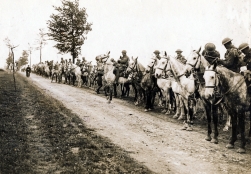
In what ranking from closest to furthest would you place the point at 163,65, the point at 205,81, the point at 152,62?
the point at 205,81 → the point at 163,65 → the point at 152,62

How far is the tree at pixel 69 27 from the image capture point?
38375mm

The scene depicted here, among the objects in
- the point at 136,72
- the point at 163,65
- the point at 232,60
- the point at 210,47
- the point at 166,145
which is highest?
the point at 210,47

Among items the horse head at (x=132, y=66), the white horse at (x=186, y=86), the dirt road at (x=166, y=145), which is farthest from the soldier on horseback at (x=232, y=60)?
the horse head at (x=132, y=66)

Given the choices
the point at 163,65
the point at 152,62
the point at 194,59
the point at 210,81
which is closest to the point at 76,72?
the point at 152,62

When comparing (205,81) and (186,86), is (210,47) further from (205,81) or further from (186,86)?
(186,86)

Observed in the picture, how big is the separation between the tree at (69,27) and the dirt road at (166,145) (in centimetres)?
2873

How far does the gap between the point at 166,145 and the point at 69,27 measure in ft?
112

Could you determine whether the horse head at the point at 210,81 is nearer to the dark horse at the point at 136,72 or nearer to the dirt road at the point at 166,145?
the dirt road at the point at 166,145

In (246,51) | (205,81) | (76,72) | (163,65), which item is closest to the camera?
(205,81)

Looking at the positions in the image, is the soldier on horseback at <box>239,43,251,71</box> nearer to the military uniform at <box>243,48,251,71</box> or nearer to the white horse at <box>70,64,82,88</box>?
the military uniform at <box>243,48,251,71</box>

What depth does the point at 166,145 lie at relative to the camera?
303 inches

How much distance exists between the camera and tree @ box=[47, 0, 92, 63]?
3838 centimetres

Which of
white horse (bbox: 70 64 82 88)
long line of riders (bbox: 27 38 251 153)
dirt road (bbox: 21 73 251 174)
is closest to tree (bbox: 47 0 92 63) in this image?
white horse (bbox: 70 64 82 88)

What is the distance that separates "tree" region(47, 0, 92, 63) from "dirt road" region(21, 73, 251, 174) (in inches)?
1131
